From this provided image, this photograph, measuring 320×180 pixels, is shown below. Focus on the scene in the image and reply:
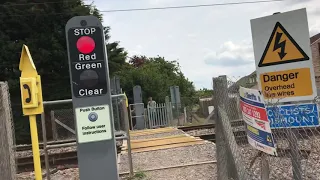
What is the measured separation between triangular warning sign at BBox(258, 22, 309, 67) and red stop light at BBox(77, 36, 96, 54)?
200 centimetres

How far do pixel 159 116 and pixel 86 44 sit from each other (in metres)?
17.3

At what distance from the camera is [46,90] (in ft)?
73.5

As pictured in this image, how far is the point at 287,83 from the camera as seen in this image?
4.23m

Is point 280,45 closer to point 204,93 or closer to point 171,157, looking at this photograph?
point 171,157

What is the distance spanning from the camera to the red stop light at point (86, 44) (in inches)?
173

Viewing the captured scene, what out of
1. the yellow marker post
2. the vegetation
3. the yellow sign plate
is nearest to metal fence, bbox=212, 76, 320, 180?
the yellow sign plate

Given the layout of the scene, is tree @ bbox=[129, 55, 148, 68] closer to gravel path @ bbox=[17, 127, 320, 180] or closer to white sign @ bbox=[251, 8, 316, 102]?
gravel path @ bbox=[17, 127, 320, 180]

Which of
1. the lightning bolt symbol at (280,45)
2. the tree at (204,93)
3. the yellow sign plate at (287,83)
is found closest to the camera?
the yellow sign plate at (287,83)

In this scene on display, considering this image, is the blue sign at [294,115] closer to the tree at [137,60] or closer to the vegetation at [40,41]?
the vegetation at [40,41]

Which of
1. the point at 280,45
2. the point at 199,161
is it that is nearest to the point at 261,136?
the point at 280,45

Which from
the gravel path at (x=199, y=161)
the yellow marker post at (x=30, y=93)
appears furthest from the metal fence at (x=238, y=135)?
the yellow marker post at (x=30, y=93)

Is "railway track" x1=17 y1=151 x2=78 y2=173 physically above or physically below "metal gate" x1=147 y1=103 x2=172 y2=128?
below

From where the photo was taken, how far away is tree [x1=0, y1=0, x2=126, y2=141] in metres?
22.1

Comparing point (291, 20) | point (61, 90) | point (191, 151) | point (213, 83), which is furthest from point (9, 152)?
point (61, 90)
